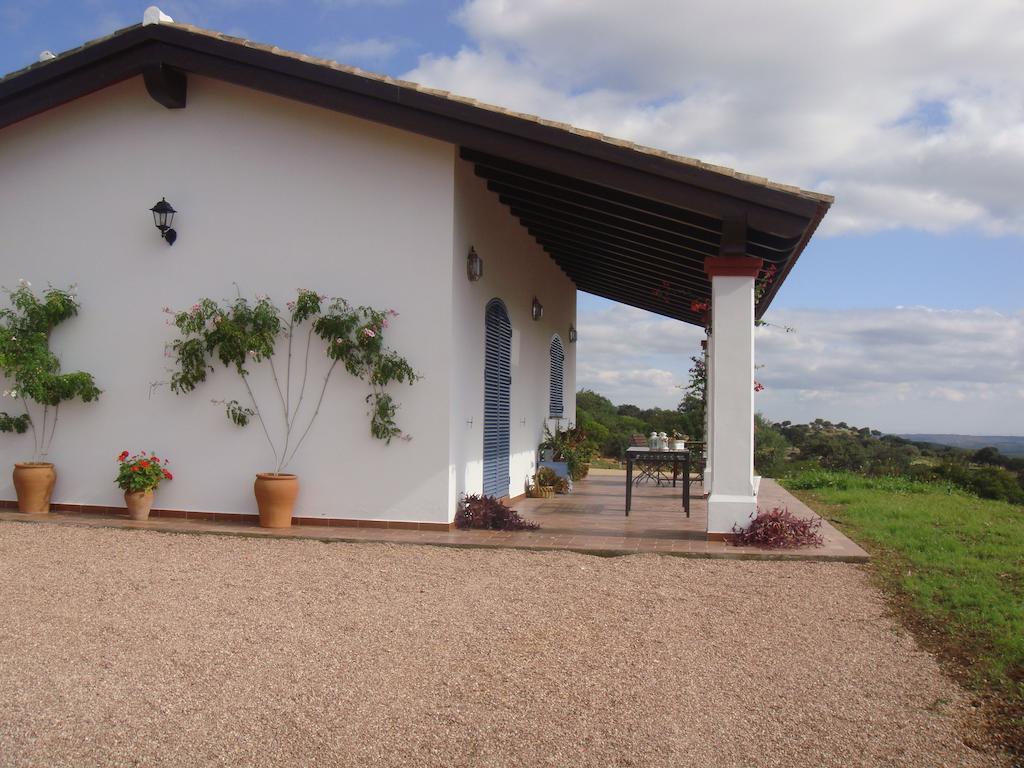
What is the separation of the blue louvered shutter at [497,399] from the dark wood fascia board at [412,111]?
2.51 metres

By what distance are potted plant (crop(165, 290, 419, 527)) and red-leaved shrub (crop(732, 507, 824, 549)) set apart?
10.2ft

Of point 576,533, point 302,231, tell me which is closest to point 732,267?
point 576,533

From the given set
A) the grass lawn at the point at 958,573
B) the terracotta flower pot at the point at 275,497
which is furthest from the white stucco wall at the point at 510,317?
the grass lawn at the point at 958,573

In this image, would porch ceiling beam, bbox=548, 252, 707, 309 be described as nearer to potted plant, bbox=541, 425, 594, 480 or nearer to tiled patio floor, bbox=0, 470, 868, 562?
potted plant, bbox=541, 425, 594, 480

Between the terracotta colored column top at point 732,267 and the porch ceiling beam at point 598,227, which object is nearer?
the terracotta colored column top at point 732,267

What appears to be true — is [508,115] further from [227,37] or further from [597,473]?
[597,473]

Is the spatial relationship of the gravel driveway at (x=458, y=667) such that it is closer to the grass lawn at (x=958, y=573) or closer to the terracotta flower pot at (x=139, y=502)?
the grass lawn at (x=958, y=573)

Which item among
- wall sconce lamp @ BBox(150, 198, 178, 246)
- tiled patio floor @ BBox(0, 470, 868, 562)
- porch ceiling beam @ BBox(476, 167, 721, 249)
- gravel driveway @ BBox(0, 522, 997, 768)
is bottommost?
gravel driveway @ BBox(0, 522, 997, 768)

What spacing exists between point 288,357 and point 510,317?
10.7 feet

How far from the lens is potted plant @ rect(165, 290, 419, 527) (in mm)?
7898

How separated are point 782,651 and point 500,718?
1.73 m

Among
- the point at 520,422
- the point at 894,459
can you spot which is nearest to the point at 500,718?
the point at 520,422

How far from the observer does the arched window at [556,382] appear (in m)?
14.1

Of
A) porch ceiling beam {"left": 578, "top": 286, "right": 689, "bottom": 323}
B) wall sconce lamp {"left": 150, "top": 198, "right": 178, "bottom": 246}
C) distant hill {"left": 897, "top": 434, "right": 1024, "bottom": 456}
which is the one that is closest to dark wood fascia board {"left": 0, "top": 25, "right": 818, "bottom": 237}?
wall sconce lamp {"left": 150, "top": 198, "right": 178, "bottom": 246}
